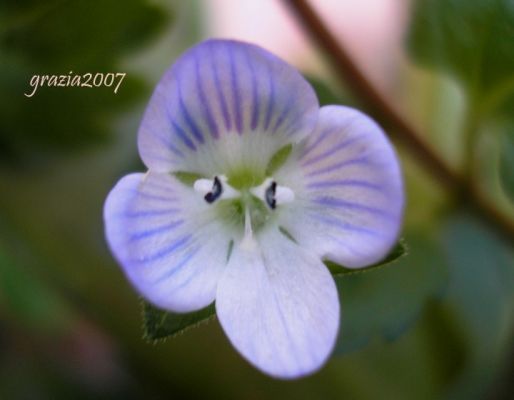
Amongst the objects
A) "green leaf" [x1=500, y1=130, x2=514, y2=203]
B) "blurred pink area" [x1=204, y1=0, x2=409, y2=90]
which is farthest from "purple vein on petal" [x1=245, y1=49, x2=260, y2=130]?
"blurred pink area" [x1=204, y1=0, x2=409, y2=90]

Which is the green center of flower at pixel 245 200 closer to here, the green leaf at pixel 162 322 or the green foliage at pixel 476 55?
the green leaf at pixel 162 322

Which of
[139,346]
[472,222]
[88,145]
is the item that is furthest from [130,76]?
[472,222]

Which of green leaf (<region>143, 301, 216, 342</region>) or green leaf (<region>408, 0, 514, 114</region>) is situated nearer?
green leaf (<region>143, 301, 216, 342</region>)

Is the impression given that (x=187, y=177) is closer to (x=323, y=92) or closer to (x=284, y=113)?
(x=284, y=113)

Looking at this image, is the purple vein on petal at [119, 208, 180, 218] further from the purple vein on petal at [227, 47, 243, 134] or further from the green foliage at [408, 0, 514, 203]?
the green foliage at [408, 0, 514, 203]

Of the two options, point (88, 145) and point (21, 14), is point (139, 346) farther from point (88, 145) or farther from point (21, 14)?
point (21, 14)

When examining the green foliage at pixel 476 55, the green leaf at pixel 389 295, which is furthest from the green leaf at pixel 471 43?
the green leaf at pixel 389 295

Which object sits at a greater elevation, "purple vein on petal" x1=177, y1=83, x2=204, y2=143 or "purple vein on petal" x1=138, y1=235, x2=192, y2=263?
"purple vein on petal" x1=177, y1=83, x2=204, y2=143

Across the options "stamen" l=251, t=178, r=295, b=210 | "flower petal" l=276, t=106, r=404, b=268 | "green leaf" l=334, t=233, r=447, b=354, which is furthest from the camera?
"green leaf" l=334, t=233, r=447, b=354
